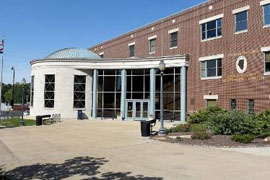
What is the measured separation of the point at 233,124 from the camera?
1614cm

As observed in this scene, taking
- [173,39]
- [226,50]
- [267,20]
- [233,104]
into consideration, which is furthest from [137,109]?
[267,20]

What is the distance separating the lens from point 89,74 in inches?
1412

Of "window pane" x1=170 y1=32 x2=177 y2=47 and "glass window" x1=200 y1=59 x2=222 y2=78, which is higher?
"window pane" x1=170 y1=32 x2=177 y2=47

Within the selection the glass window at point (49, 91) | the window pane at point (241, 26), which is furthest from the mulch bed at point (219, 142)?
the glass window at point (49, 91)

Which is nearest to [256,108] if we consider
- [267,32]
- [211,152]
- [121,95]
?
[267,32]

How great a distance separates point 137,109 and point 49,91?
1076 centimetres

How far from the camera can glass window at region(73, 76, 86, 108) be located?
34.8 m

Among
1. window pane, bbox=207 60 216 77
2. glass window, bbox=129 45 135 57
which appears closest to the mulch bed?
window pane, bbox=207 60 216 77

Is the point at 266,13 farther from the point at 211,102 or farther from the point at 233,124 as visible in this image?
the point at 233,124

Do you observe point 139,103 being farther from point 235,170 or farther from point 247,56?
point 235,170

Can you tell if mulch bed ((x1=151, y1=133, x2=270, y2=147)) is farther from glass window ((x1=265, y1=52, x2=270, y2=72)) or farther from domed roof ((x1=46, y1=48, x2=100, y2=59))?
domed roof ((x1=46, y1=48, x2=100, y2=59))

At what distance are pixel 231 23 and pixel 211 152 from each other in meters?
17.0

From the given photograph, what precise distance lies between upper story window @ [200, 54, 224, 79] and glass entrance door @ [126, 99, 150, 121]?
7471 mm

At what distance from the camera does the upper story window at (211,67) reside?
27048 mm
